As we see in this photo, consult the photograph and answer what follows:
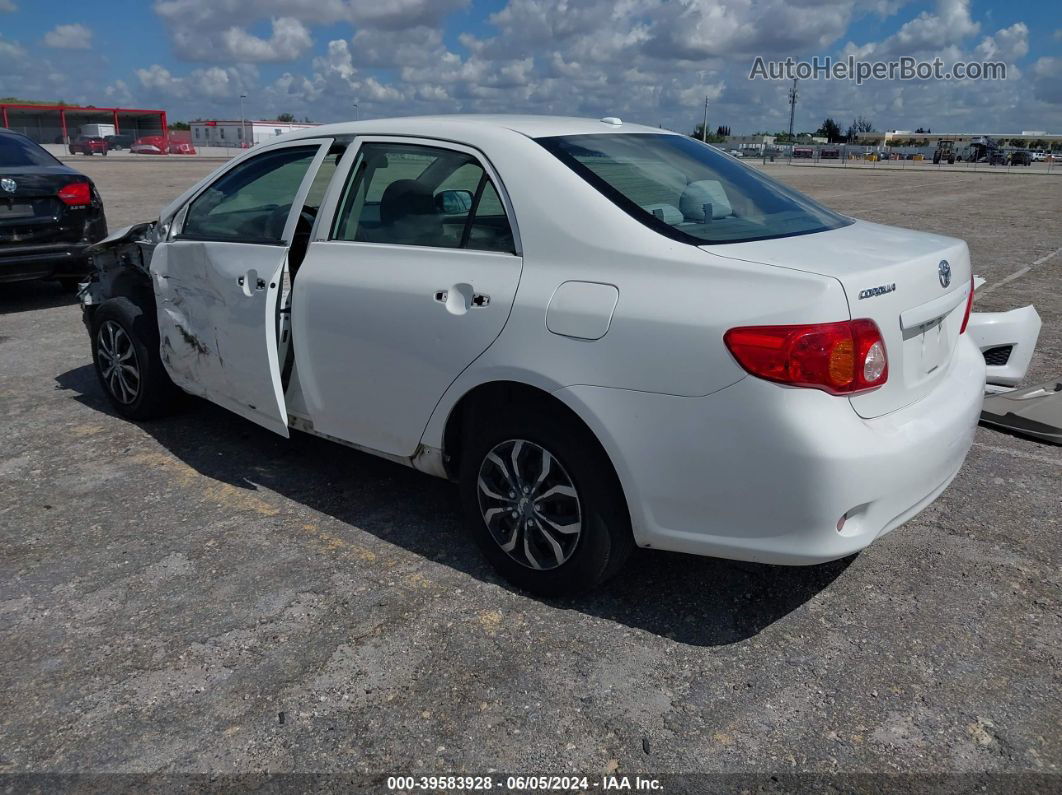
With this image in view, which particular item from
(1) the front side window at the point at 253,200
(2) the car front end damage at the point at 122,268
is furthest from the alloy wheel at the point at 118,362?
(1) the front side window at the point at 253,200

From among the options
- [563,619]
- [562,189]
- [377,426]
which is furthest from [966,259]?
[377,426]

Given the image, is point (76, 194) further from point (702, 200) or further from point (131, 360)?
point (702, 200)

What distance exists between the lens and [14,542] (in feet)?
12.5

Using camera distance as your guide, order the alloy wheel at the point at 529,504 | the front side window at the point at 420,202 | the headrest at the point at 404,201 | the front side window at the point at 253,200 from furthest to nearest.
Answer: the front side window at the point at 253,200 → the headrest at the point at 404,201 → the front side window at the point at 420,202 → the alloy wheel at the point at 529,504

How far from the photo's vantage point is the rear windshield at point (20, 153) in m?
8.20

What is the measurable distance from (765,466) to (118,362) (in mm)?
4089

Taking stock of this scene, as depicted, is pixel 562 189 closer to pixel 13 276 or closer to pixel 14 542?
pixel 14 542

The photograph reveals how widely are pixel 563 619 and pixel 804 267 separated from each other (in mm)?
1471

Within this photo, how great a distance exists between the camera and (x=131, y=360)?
5145 mm

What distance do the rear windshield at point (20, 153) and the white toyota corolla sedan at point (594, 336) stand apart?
5.20m

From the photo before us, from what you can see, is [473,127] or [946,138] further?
[946,138]

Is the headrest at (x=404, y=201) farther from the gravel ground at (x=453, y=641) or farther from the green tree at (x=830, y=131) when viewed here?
the green tree at (x=830, y=131)

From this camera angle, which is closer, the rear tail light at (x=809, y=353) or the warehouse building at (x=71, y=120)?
the rear tail light at (x=809, y=353)

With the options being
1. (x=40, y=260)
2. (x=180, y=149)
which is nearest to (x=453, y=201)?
(x=40, y=260)
